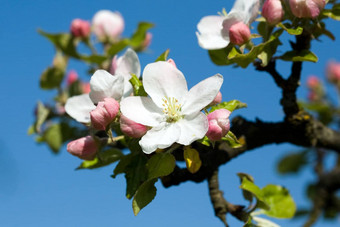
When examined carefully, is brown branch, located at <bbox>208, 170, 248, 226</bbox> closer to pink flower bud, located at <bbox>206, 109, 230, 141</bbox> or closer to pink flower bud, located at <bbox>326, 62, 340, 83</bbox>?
pink flower bud, located at <bbox>206, 109, 230, 141</bbox>

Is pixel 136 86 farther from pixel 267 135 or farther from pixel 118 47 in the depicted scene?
pixel 118 47

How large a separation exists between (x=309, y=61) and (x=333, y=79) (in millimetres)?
3016

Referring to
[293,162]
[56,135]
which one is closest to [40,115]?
[56,135]

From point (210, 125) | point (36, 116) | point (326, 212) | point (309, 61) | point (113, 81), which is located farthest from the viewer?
point (326, 212)

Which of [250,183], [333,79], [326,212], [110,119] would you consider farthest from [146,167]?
[333,79]

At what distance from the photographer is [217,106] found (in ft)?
4.55

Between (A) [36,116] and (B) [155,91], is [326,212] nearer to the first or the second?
(A) [36,116]

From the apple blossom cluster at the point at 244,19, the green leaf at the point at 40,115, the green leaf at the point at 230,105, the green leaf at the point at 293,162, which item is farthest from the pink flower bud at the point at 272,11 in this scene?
the green leaf at the point at 293,162

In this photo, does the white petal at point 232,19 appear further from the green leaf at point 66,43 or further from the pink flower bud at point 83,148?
the green leaf at point 66,43

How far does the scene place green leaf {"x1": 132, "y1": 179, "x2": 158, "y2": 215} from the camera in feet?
4.31

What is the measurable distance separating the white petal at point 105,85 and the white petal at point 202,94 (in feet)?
0.64

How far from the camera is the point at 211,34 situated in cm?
160

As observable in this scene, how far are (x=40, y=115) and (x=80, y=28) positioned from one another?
58 centimetres

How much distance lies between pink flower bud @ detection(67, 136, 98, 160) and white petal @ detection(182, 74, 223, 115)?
307 mm
